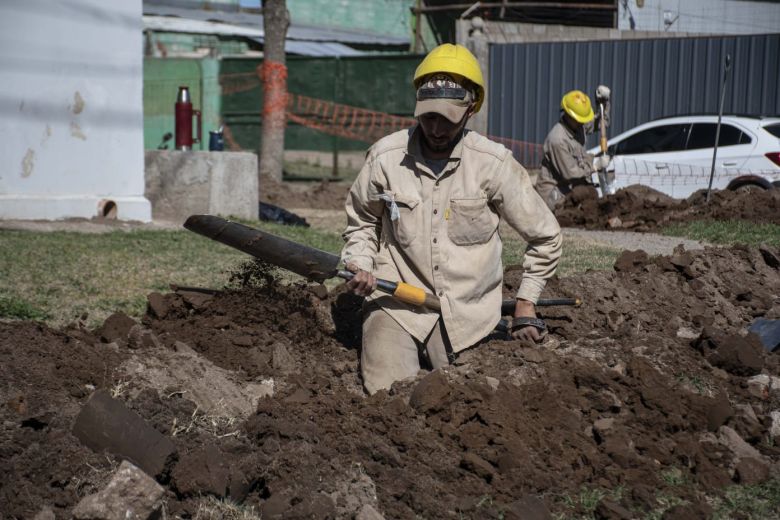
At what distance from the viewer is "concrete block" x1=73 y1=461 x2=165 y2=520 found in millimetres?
3318

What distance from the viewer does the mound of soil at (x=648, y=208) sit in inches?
482

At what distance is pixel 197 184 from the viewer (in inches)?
461

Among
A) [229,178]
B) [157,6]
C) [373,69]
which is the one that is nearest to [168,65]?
[373,69]

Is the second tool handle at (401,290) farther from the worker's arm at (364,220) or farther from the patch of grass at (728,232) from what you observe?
the patch of grass at (728,232)

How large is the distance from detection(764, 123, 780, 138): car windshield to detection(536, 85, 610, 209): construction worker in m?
3.57

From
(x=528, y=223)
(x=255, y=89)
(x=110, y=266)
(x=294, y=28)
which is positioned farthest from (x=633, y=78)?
(x=528, y=223)

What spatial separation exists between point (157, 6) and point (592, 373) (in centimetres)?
2903

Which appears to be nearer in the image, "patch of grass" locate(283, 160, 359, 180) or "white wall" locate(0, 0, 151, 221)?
"white wall" locate(0, 0, 151, 221)

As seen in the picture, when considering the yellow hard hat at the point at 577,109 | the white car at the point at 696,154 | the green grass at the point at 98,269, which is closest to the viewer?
the green grass at the point at 98,269

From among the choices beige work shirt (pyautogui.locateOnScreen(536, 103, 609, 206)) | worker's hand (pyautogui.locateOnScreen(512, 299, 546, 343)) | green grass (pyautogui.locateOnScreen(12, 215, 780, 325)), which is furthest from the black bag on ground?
worker's hand (pyautogui.locateOnScreen(512, 299, 546, 343))

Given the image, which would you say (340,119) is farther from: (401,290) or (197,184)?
(401,290)

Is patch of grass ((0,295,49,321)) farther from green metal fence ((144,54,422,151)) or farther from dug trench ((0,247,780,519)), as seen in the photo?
green metal fence ((144,54,422,151))

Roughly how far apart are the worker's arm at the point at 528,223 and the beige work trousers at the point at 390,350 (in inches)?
18.3

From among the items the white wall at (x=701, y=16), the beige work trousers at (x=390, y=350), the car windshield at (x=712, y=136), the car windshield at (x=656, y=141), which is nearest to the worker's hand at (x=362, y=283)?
the beige work trousers at (x=390, y=350)
